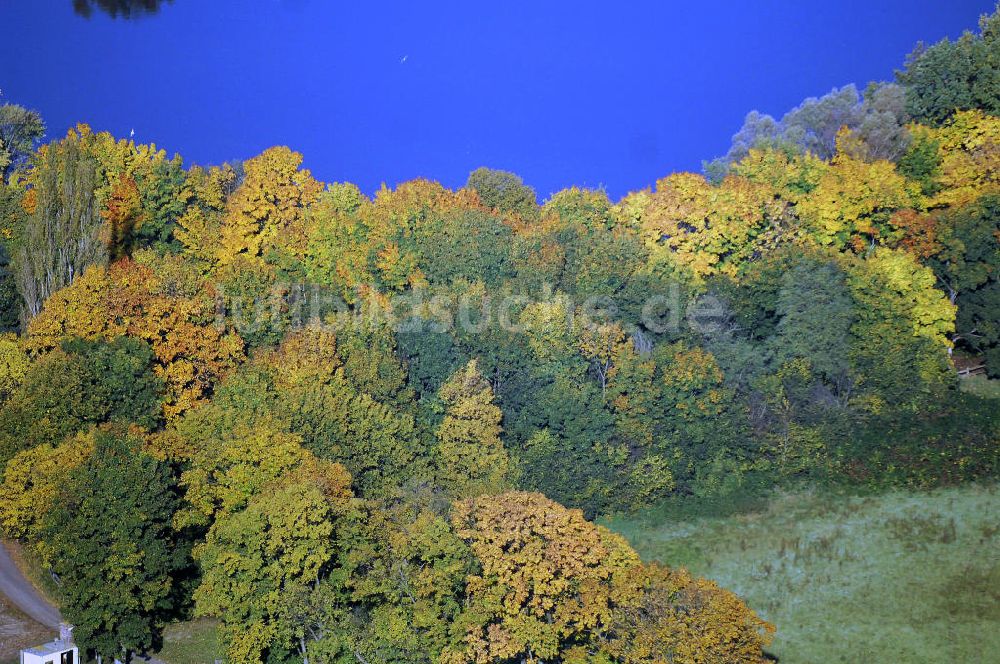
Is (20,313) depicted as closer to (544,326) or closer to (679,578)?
(544,326)

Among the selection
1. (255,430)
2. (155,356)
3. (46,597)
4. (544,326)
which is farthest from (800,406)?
(46,597)

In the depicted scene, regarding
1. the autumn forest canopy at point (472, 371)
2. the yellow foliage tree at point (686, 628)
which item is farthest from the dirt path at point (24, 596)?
the yellow foliage tree at point (686, 628)

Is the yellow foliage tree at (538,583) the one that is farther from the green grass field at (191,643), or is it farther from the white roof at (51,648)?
the white roof at (51,648)

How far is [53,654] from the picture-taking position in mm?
48000

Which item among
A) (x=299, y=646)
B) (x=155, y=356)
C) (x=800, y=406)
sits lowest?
(x=299, y=646)

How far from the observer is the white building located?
4766 centimetres

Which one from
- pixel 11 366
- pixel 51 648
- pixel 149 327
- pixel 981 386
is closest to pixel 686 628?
pixel 51 648

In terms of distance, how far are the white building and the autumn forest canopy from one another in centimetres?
144

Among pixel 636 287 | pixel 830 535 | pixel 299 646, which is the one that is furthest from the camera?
pixel 636 287

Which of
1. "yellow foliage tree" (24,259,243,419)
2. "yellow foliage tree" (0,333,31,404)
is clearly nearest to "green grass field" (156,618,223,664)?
"yellow foliage tree" (24,259,243,419)

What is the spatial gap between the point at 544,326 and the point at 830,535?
17.2 m

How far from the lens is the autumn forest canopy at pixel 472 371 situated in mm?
48094

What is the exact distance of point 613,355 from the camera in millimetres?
65188

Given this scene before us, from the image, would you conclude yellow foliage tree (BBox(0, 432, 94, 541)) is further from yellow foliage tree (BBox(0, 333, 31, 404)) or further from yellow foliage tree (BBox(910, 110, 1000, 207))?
yellow foliage tree (BBox(910, 110, 1000, 207))
